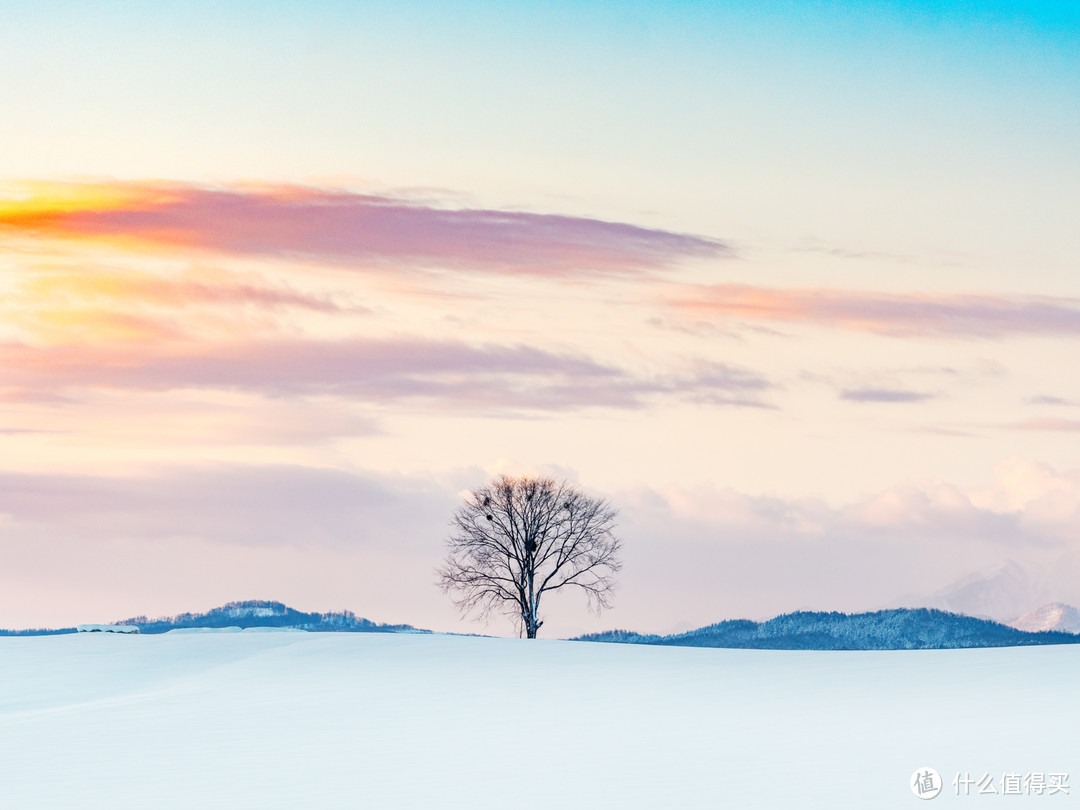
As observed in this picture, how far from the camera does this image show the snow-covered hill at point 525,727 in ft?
48.7

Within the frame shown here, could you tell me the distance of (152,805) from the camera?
14.2 m

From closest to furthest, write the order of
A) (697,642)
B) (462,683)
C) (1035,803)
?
(1035,803) < (462,683) < (697,642)

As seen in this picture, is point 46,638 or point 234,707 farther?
point 46,638

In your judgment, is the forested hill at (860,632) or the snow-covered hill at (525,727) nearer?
the snow-covered hill at (525,727)

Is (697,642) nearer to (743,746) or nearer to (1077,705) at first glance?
(1077,705)

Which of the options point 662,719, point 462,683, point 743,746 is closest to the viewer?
point 743,746

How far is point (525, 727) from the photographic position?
1998cm

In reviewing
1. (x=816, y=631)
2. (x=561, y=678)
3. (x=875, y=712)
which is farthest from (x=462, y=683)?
(x=816, y=631)

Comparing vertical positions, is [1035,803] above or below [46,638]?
below

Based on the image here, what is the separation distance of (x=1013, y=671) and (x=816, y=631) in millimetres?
20586

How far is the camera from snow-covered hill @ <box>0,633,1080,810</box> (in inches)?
584

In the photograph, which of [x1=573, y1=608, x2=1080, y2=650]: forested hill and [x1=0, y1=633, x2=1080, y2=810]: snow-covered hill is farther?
[x1=573, y1=608, x2=1080, y2=650]: forested hill

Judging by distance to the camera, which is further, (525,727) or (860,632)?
(860,632)

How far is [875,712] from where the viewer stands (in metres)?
21.7
